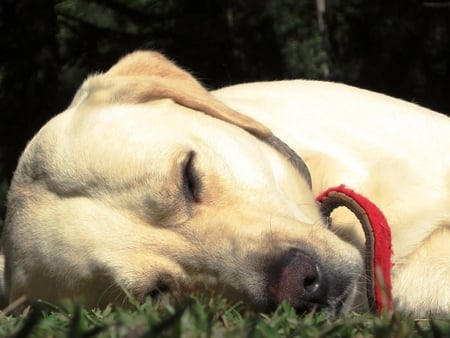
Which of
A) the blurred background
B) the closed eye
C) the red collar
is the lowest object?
the blurred background

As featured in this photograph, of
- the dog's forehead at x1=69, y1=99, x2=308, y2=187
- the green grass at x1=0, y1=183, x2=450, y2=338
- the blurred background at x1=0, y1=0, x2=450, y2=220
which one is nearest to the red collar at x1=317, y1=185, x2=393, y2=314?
the dog's forehead at x1=69, y1=99, x2=308, y2=187

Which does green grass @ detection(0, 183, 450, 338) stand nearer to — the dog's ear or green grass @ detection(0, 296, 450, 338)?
green grass @ detection(0, 296, 450, 338)

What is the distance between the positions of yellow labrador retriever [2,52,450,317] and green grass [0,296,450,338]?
345 mm

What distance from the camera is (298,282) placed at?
8.51 ft

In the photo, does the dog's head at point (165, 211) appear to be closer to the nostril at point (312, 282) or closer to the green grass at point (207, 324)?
the nostril at point (312, 282)

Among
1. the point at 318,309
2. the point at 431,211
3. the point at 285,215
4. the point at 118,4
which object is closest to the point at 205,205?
the point at 285,215

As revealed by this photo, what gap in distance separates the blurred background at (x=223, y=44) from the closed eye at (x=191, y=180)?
4036 millimetres

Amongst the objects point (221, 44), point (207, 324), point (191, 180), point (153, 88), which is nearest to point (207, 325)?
point (207, 324)

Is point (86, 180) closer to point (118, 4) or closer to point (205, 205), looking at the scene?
point (205, 205)

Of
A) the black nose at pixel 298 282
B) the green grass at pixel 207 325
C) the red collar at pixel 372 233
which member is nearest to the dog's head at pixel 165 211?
the black nose at pixel 298 282

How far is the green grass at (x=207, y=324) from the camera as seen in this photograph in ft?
5.86

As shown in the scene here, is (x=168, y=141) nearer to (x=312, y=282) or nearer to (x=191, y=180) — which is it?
(x=191, y=180)

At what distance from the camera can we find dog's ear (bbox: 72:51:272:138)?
346 cm

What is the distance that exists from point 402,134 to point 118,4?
185 inches
